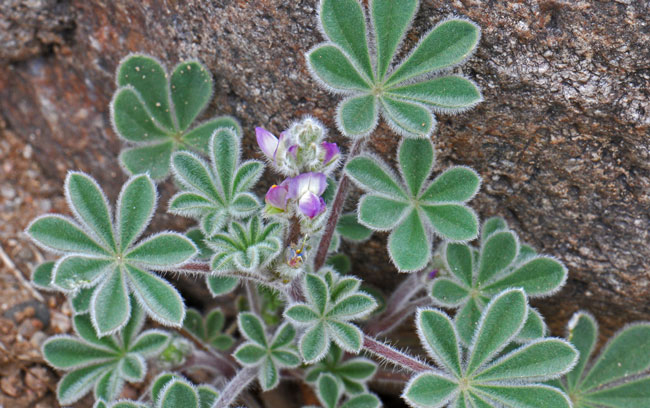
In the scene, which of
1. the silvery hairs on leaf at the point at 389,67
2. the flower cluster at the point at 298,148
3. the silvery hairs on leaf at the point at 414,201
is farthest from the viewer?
the silvery hairs on leaf at the point at 414,201

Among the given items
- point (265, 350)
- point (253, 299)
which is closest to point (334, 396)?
point (265, 350)

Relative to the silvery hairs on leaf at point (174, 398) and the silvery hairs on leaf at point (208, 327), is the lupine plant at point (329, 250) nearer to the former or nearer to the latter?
the silvery hairs on leaf at point (174, 398)

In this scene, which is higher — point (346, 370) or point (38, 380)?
point (346, 370)

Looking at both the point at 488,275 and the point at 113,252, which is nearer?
the point at 113,252

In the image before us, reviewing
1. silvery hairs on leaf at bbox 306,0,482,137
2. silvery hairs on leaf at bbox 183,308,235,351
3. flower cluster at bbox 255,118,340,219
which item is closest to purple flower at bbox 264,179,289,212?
flower cluster at bbox 255,118,340,219

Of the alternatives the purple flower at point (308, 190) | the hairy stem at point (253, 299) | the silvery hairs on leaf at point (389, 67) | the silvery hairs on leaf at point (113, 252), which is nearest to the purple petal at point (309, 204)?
the purple flower at point (308, 190)

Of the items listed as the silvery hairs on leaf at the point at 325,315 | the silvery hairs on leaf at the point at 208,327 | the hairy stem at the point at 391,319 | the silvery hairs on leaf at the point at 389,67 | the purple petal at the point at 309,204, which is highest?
the silvery hairs on leaf at the point at 389,67

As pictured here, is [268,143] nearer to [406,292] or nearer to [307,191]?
[307,191]
